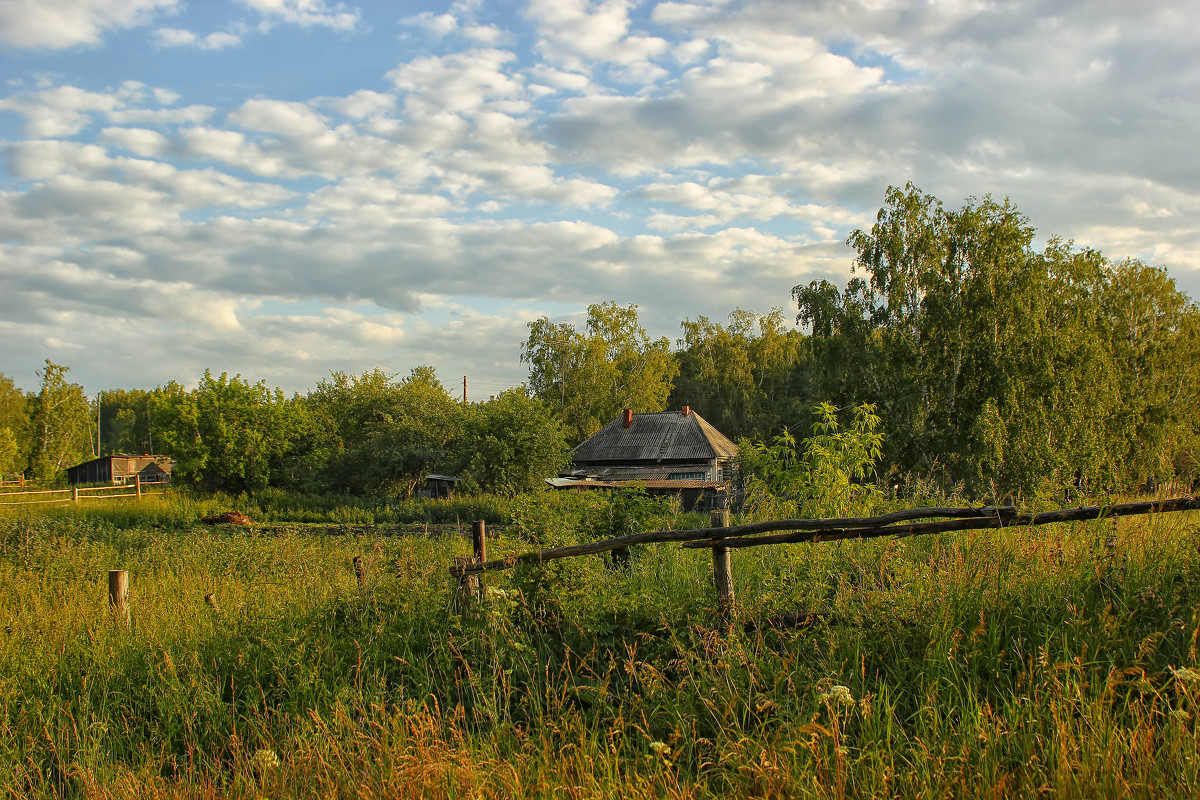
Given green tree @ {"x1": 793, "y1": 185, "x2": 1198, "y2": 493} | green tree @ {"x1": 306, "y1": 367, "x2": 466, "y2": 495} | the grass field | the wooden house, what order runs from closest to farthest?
the grass field
green tree @ {"x1": 793, "y1": 185, "x2": 1198, "y2": 493}
green tree @ {"x1": 306, "y1": 367, "x2": 466, "y2": 495}
the wooden house

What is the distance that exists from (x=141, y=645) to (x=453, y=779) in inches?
145

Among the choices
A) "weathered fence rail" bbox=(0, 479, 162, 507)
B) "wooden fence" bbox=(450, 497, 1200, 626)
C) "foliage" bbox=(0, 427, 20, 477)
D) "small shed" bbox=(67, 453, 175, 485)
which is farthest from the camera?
"small shed" bbox=(67, 453, 175, 485)

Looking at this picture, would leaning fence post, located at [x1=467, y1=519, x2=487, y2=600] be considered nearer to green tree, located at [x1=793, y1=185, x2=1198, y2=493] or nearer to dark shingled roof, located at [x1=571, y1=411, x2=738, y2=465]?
green tree, located at [x1=793, y1=185, x2=1198, y2=493]

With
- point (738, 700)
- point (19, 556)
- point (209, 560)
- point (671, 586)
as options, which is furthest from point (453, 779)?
point (19, 556)

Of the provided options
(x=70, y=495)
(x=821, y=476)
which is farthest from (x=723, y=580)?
(x=70, y=495)

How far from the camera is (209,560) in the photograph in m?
11.4

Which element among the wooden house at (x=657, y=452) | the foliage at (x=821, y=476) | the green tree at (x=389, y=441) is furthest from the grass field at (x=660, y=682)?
the wooden house at (x=657, y=452)

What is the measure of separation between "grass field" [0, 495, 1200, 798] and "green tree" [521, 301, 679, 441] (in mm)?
46727

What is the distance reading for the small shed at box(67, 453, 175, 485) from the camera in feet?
221

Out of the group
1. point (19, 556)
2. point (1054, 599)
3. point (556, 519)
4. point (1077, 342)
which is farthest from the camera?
point (1077, 342)

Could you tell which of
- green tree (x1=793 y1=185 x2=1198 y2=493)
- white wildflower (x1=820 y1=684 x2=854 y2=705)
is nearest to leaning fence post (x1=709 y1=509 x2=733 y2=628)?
white wildflower (x1=820 y1=684 x2=854 y2=705)

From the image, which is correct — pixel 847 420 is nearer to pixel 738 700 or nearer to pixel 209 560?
pixel 209 560

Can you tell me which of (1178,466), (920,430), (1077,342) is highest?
(1077,342)

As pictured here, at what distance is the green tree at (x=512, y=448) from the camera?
33.6 metres
